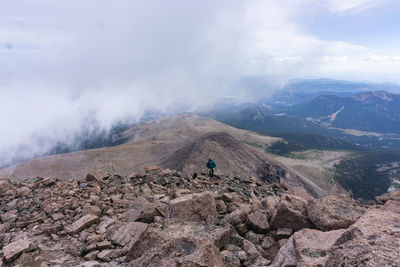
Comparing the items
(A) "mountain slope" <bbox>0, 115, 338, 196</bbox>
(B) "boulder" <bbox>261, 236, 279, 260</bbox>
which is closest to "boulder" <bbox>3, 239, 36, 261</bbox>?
(B) "boulder" <bbox>261, 236, 279, 260</bbox>

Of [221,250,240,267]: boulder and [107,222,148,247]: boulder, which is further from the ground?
[221,250,240,267]: boulder

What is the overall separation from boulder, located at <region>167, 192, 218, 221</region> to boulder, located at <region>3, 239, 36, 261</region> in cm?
512

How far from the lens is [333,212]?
752cm

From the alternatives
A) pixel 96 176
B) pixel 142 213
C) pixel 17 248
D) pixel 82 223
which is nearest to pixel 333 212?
pixel 142 213

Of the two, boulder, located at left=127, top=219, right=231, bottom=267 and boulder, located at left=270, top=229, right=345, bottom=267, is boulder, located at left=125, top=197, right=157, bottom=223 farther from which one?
boulder, located at left=270, top=229, right=345, bottom=267

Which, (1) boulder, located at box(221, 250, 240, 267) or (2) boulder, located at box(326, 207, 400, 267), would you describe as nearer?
(2) boulder, located at box(326, 207, 400, 267)

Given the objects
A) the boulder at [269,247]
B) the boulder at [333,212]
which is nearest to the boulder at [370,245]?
the boulder at [333,212]

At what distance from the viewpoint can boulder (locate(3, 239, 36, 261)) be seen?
24.4 feet

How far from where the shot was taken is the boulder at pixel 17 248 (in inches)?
292

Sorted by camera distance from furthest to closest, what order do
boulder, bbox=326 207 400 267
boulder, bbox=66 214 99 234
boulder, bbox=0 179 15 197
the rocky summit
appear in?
boulder, bbox=0 179 15 197 < boulder, bbox=66 214 99 234 < the rocky summit < boulder, bbox=326 207 400 267

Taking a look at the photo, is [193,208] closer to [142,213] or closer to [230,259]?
[142,213]

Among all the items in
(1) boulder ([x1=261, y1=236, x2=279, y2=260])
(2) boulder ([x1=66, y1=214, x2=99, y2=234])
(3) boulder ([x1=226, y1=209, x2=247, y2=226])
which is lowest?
(2) boulder ([x1=66, y1=214, x2=99, y2=234])

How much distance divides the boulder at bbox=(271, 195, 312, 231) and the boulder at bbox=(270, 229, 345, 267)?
1.71 m

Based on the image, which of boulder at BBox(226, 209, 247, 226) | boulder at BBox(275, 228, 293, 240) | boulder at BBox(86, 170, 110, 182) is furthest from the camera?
boulder at BBox(86, 170, 110, 182)
